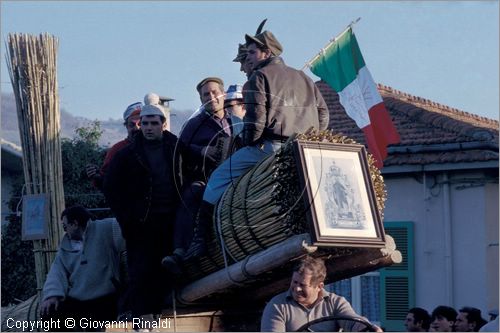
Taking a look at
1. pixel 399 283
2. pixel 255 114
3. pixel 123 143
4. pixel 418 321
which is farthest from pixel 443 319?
pixel 399 283

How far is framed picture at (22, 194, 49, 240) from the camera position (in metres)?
10.3

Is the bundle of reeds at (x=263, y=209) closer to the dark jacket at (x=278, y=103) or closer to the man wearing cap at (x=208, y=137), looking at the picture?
the dark jacket at (x=278, y=103)

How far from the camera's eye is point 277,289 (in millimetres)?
8672

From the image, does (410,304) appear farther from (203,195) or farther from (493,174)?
(203,195)

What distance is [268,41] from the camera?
887cm

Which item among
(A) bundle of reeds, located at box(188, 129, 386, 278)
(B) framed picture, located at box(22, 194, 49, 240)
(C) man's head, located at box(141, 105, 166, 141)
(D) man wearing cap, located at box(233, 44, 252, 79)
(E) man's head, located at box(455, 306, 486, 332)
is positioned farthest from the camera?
(E) man's head, located at box(455, 306, 486, 332)

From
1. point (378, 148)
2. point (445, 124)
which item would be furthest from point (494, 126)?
point (378, 148)

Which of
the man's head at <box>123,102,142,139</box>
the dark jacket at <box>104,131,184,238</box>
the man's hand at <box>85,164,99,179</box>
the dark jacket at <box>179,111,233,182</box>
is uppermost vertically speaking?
the man's head at <box>123,102,142,139</box>

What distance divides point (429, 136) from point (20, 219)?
21.2ft

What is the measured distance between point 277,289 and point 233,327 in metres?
0.67

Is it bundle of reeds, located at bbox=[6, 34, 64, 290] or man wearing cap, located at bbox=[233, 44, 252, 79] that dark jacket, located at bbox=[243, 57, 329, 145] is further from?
bundle of reeds, located at bbox=[6, 34, 64, 290]

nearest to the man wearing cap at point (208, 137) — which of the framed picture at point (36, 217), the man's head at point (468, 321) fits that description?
the framed picture at point (36, 217)

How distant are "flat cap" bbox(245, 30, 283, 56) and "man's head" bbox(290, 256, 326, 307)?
6.04 feet

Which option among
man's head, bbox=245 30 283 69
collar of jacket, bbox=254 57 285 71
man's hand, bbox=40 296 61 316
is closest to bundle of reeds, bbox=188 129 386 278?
collar of jacket, bbox=254 57 285 71
